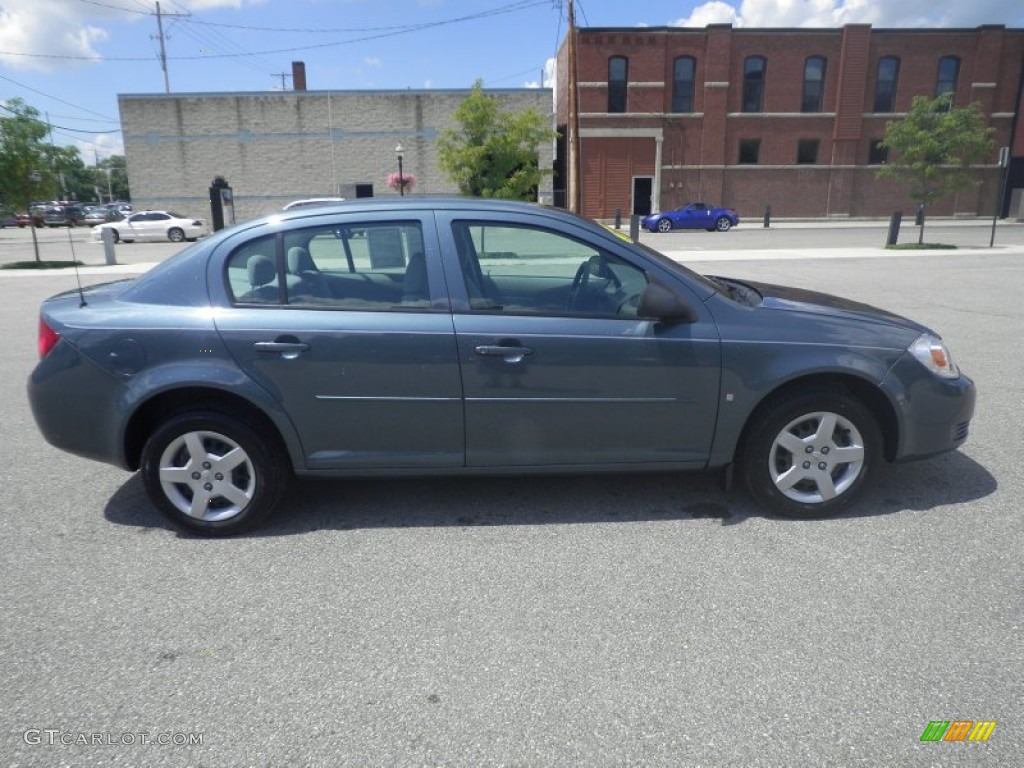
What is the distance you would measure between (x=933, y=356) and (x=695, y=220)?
32527 mm

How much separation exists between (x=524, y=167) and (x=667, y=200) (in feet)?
80.5

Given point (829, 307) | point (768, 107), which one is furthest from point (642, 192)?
point (829, 307)

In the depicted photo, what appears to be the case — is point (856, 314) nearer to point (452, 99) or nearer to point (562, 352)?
point (562, 352)

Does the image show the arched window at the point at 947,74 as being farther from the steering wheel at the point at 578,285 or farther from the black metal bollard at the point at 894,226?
the steering wheel at the point at 578,285

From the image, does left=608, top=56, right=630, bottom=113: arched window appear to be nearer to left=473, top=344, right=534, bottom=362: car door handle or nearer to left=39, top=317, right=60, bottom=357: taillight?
left=473, top=344, right=534, bottom=362: car door handle

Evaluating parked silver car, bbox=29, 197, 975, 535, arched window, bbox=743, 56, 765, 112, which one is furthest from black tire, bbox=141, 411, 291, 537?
arched window, bbox=743, 56, 765, 112

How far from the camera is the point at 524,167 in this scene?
19.4 m

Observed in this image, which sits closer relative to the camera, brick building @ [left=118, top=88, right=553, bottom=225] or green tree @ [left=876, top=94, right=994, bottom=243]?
green tree @ [left=876, top=94, right=994, bottom=243]

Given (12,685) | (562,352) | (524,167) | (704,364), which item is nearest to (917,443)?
(704,364)

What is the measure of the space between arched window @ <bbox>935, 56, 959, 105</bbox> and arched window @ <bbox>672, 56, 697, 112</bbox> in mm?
14336

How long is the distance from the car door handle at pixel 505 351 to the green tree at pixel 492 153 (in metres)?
15.9

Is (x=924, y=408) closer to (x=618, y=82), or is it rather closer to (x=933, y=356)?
(x=933, y=356)

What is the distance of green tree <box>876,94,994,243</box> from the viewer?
73.8 ft

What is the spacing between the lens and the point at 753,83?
40.7 m
